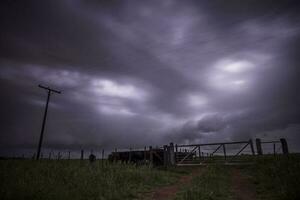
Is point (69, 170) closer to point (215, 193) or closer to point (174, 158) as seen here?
point (215, 193)

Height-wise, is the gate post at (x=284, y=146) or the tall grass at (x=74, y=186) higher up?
the gate post at (x=284, y=146)

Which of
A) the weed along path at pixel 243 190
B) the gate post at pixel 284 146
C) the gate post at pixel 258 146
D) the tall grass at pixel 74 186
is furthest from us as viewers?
the gate post at pixel 258 146

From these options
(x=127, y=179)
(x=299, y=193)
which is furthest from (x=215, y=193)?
(x=127, y=179)

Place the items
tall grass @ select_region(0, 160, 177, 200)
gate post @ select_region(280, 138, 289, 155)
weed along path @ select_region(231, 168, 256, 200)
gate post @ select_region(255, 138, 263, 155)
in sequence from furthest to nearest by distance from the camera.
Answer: gate post @ select_region(255, 138, 263, 155), gate post @ select_region(280, 138, 289, 155), weed along path @ select_region(231, 168, 256, 200), tall grass @ select_region(0, 160, 177, 200)

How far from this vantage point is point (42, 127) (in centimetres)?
2377

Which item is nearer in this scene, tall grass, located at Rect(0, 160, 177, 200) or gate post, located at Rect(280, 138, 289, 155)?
tall grass, located at Rect(0, 160, 177, 200)

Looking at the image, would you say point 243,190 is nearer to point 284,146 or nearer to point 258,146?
point 258,146

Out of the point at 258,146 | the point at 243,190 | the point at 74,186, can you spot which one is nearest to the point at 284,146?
the point at 258,146

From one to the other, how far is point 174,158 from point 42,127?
16688mm

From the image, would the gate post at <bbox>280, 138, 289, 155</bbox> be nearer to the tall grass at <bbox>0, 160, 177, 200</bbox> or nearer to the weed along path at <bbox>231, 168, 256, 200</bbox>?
the weed along path at <bbox>231, 168, 256, 200</bbox>

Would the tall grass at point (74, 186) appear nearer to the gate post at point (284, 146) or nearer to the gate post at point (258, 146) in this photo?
the gate post at point (258, 146)

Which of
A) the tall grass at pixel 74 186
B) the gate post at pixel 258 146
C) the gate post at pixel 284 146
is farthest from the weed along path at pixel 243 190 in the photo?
the gate post at pixel 284 146

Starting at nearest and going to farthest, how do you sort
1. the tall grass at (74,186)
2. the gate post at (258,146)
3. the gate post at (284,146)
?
the tall grass at (74,186) → the gate post at (284,146) → the gate post at (258,146)

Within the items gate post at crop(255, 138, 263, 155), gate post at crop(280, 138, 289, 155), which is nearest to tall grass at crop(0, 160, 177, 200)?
gate post at crop(255, 138, 263, 155)
